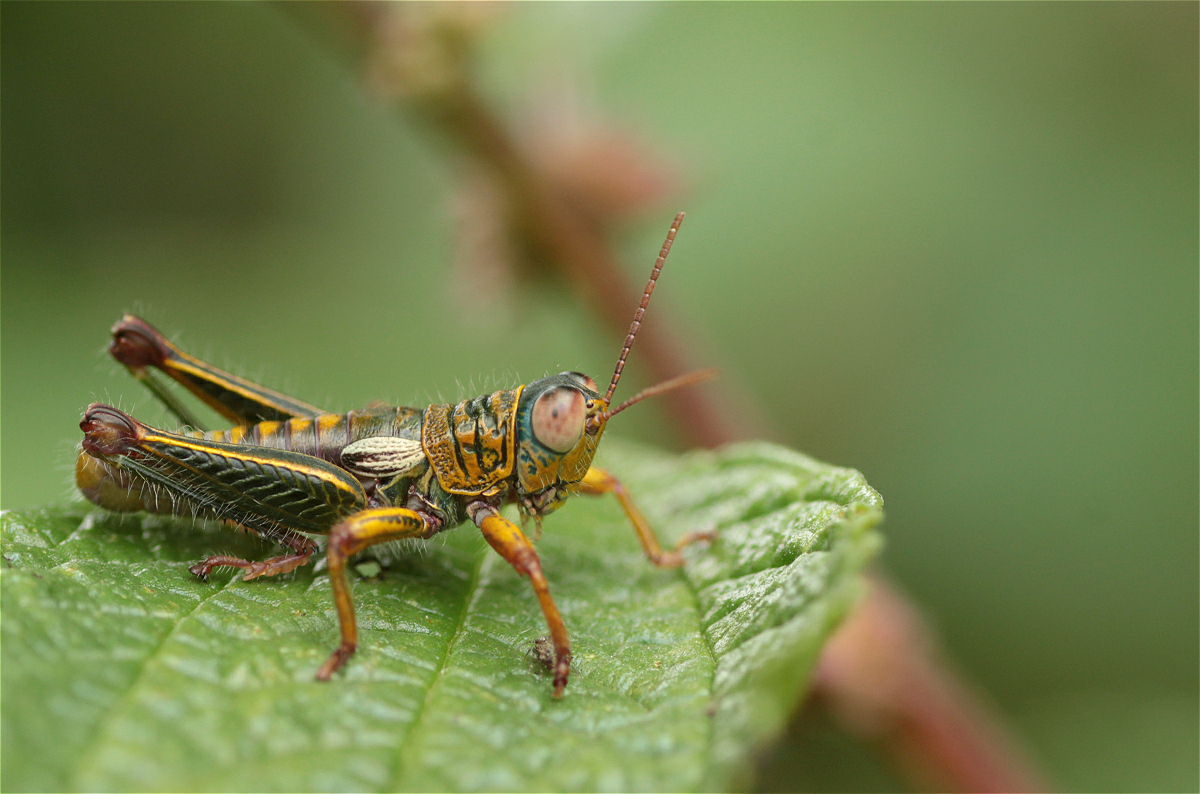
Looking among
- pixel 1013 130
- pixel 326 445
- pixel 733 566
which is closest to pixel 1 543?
pixel 326 445

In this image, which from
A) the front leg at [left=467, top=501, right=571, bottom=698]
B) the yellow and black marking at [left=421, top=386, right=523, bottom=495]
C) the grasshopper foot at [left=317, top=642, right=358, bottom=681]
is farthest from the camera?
the yellow and black marking at [left=421, top=386, right=523, bottom=495]

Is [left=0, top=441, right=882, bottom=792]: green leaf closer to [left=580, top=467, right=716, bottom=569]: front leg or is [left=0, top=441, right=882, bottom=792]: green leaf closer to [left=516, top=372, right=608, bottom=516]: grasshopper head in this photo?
[left=580, top=467, right=716, bottom=569]: front leg

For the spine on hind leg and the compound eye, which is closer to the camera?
the spine on hind leg

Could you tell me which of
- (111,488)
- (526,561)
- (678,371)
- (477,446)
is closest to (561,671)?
(526,561)

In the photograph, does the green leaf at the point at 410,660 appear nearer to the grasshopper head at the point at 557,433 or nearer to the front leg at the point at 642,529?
the front leg at the point at 642,529

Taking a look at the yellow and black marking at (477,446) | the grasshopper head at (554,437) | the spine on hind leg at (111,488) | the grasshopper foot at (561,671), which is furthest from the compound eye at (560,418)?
the spine on hind leg at (111,488)

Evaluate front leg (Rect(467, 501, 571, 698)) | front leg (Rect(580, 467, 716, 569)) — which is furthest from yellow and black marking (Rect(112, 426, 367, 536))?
front leg (Rect(580, 467, 716, 569))

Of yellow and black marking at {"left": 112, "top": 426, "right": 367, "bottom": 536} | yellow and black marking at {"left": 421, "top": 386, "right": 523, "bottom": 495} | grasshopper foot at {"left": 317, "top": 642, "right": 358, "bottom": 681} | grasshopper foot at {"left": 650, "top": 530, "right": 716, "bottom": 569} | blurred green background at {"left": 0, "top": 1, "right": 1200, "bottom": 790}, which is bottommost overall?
grasshopper foot at {"left": 317, "top": 642, "right": 358, "bottom": 681}
